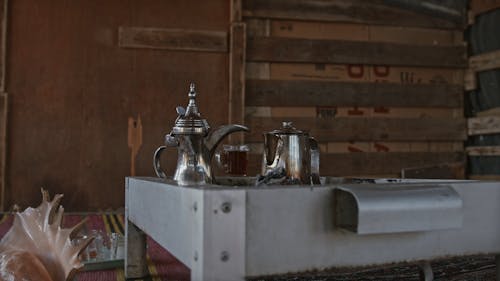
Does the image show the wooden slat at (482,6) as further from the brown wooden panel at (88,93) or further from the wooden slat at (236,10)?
the brown wooden panel at (88,93)

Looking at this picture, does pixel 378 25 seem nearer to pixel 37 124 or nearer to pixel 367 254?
pixel 37 124

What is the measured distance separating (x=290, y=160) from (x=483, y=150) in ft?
9.11

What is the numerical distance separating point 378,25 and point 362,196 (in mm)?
2942

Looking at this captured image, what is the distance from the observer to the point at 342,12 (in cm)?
325

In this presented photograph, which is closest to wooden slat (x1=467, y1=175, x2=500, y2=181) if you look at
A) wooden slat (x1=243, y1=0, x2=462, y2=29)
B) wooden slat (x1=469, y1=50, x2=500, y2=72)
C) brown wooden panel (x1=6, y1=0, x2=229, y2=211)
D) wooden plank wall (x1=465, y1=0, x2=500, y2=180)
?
wooden plank wall (x1=465, y1=0, x2=500, y2=180)

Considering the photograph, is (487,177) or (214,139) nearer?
(214,139)

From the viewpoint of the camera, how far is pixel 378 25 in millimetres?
3357

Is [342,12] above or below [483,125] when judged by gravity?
above

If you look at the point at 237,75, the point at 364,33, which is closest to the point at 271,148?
the point at 237,75

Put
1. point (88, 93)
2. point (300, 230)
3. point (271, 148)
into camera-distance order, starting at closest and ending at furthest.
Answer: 1. point (300, 230)
2. point (271, 148)
3. point (88, 93)

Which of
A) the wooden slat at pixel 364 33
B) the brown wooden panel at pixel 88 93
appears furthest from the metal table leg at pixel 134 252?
the wooden slat at pixel 364 33

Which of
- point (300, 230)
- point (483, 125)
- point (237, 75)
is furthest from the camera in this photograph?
point (483, 125)

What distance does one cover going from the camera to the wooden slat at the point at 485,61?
3227 millimetres

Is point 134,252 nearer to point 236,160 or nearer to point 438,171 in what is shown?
point 236,160
